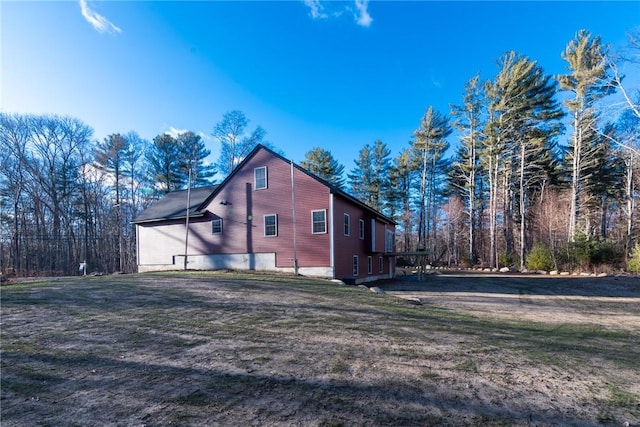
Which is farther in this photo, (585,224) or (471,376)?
(585,224)

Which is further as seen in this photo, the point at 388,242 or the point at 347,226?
the point at 388,242

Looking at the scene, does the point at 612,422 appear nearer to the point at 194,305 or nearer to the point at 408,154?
the point at 194,305

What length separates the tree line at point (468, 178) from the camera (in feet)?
73.4

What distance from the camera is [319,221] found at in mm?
15406

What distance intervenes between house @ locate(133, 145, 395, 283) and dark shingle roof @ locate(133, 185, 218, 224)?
0.09 m

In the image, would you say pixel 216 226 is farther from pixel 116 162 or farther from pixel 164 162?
pixel 116 162

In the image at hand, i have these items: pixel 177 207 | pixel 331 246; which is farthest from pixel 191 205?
pixel 331 246

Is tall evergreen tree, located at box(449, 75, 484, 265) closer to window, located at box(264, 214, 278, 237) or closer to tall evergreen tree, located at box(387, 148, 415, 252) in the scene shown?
tall evergreen tree, located at box(387, 148, 415, 252)

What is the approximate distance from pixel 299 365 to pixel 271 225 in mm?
13032

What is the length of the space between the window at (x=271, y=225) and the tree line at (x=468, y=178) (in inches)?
511

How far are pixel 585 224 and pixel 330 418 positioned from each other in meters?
29.9

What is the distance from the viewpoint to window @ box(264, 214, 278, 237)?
1644cm

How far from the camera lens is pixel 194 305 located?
7129 mm

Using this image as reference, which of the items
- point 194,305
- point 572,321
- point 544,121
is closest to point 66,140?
point 194,305
